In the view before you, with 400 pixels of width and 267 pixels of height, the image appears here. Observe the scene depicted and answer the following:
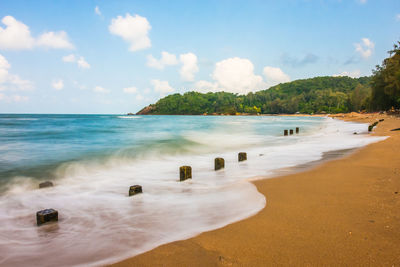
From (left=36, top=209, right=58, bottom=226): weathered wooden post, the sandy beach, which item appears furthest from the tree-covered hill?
(left=36, top=209, right=58, bottom=226): weathered wooden post

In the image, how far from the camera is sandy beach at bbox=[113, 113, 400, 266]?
2.33m

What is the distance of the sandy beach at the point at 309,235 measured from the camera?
2.33 m

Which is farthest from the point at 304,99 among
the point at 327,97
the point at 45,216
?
the point at 45,216

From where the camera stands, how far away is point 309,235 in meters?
2.75

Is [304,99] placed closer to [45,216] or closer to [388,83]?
[388,83]

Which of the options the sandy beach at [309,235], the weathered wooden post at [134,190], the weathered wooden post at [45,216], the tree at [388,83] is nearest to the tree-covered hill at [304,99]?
the tree at [388,83]

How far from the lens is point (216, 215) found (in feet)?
12.2

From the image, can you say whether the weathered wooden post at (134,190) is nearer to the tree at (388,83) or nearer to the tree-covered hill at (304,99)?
the tree at (388,83)

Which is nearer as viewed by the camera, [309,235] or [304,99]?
[309,235]

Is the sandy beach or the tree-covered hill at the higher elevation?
the tree-covered hill

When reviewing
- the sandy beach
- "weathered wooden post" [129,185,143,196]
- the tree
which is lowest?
"weathered wooden post" [129,185,143,196]

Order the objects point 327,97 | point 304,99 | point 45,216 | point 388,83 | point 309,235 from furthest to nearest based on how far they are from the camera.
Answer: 1. point 304,99
2. point 327,97
3. point 388,83
4. point 45,216
5. point 309,235

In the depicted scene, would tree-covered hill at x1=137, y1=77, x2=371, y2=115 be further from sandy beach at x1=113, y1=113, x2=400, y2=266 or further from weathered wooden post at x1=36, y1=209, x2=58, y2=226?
weathered wooden post at x1=36, y1=209, x2=58, y2=226

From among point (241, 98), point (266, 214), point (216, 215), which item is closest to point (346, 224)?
point (266, 214)
